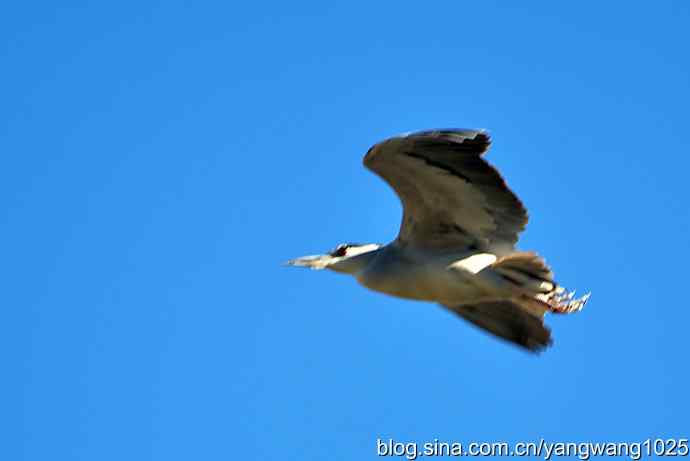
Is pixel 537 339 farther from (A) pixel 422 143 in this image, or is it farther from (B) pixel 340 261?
(A) pixel 422 143

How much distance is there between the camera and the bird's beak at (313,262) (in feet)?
47.1

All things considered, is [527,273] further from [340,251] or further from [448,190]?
[340,251]

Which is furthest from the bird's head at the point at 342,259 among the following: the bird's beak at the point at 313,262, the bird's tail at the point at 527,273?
the bird's tail at the point at 527,273

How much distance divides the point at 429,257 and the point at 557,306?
5.64ft

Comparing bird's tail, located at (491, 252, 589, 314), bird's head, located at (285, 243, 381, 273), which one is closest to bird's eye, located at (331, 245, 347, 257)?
bird's head, located at (285, 243, 381, 273)

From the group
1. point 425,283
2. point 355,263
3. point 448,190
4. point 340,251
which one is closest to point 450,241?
point 425,283

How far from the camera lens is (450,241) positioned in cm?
1361

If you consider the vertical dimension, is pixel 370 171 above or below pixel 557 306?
above

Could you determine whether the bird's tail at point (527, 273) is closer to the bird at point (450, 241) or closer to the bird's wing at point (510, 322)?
the bird at point (450, 241)

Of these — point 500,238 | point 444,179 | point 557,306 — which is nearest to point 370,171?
point 444,179

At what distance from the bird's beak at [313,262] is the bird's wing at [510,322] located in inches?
61.7

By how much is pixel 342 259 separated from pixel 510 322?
214 cm

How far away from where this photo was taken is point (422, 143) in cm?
1238

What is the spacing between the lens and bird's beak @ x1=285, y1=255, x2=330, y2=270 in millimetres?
14352
